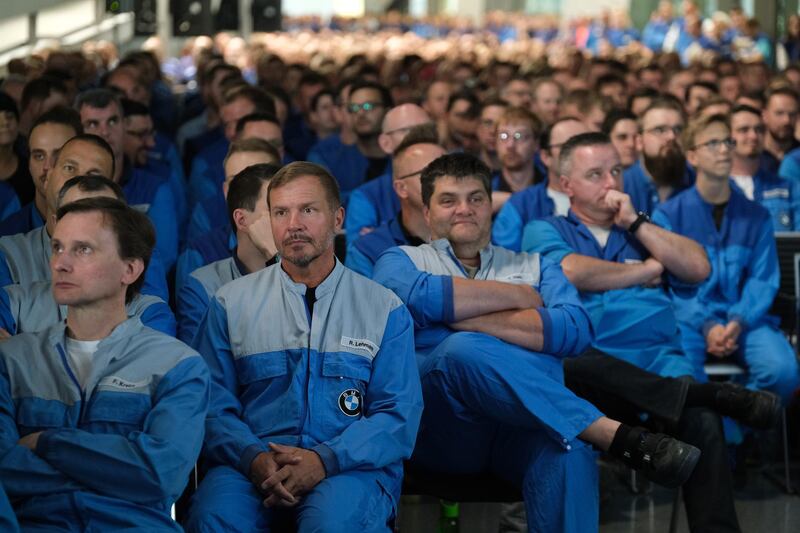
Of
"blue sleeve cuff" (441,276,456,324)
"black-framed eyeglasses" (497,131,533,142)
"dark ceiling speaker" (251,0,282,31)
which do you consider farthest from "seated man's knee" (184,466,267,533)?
"dark ceiling speaker" (251,0,282,31)

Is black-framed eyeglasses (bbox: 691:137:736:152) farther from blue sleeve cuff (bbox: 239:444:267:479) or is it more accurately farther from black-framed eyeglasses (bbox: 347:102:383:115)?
blue sleeve cuff (bbox: 239:444:267:479)

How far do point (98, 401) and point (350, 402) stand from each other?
0.88m

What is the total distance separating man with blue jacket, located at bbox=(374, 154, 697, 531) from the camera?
4.54 meters

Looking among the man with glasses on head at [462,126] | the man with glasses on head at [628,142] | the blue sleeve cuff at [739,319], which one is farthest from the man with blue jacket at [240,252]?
the man with glasses on head at [462,126]

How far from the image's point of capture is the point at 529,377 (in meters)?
4.60

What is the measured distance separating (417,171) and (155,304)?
183cm

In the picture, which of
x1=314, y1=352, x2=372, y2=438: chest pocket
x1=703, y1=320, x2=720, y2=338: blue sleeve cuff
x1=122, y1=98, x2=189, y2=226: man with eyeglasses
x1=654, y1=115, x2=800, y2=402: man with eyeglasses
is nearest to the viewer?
x1=314, y1=352, x2=372, y2=438: chest pocket

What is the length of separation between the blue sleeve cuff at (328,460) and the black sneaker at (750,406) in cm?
181

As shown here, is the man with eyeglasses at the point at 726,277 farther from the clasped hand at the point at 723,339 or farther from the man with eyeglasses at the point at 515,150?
the man with eyeglasses at the point at 515,150

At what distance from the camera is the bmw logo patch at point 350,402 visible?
4.33 m

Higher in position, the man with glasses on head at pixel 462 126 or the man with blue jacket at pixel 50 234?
the man with glasses on head at pixel 462 126

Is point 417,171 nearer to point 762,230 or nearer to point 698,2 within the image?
point 762,230

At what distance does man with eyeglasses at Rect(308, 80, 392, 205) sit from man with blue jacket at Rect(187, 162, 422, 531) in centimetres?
424

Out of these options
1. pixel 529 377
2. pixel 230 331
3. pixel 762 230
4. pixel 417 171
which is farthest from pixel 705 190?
pixel 230 331
